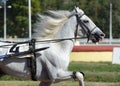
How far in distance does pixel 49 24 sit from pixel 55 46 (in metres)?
0.48

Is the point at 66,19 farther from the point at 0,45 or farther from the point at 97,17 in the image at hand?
the point at 97,17

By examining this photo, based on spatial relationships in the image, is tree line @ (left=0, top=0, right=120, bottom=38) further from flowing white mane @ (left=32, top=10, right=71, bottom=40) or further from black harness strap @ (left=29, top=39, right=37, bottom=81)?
black harness strap @ (left=29, top=39, right=37, bottom=81)

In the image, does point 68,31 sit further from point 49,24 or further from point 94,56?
point 94,56

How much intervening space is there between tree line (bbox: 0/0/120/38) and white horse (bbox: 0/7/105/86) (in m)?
41.1

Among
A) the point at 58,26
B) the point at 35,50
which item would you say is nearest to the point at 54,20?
the point at 58,26

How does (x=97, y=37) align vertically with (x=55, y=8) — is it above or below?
below

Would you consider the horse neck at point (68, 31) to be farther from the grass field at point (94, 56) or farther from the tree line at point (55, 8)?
the tree line at point (55, 8)

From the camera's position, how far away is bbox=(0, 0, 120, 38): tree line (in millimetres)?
55656

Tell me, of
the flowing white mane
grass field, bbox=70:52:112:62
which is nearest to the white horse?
the flowing white mane

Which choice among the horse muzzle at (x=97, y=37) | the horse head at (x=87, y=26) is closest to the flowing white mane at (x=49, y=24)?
the horse head at (x=87, y=26)

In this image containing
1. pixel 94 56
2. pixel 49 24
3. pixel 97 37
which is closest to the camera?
pixel 49 24

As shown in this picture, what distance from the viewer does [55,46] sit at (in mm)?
9648

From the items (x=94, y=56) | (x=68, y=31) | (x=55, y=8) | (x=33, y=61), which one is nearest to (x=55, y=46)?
(x=68, y=31)

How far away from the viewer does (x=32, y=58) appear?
9359mm
